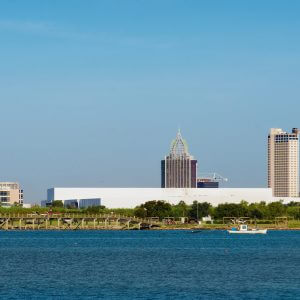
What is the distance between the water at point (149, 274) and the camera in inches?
3051

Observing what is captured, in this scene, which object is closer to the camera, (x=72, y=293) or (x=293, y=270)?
(x=72, y=293)

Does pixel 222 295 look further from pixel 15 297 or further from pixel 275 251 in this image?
pixel 275 251

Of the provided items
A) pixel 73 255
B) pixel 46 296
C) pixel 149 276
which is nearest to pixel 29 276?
pixel 149 276

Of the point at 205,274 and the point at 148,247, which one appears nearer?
the point at 205,274

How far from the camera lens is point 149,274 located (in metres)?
93.6

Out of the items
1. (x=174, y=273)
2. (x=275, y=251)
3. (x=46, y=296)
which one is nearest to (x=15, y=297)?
(x=46, y=296)

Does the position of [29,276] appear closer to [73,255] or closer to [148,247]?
[73,255]

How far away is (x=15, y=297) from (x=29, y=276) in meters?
17.1

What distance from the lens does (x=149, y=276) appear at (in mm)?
91375

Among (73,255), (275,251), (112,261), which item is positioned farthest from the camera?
(275,251)

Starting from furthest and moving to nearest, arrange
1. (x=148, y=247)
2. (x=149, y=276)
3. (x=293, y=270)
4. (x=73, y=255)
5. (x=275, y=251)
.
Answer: (x=148, y=247)
(x=275, y=251)
(x=73, y=255)
(x=293, y=270)
(x=149, y=276)

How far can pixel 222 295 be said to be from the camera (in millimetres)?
76125

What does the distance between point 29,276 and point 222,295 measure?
2221 cm

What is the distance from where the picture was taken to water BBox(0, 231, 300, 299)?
77.5 meters
